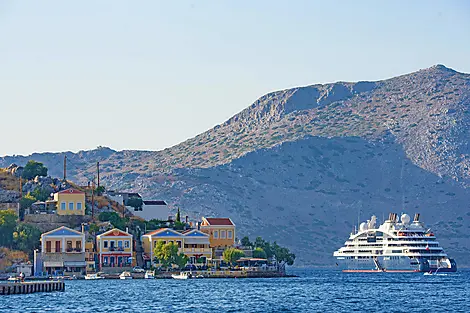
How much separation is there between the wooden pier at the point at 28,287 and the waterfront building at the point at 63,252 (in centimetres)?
3558

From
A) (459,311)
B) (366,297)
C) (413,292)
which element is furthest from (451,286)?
(459,311)

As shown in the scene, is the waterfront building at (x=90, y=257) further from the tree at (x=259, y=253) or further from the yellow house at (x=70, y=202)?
the tree at (x=259, y=253)

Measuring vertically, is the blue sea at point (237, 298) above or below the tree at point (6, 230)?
below

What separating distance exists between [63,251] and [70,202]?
1598 cm

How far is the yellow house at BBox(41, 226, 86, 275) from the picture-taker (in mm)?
159125

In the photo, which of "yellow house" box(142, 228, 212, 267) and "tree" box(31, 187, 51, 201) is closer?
"yellow house" box(142, 228, 212, 267)

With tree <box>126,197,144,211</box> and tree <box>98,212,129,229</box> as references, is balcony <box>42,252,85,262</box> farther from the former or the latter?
tree <box>126,197,144,211</box>

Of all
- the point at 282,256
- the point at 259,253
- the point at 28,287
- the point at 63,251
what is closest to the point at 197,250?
the point at 259,253

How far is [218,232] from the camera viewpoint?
180000 mm

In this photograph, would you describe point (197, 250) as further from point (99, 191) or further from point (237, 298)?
point (237, 298)

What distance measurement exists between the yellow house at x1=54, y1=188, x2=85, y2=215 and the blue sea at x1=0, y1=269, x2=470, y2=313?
98.1 feet

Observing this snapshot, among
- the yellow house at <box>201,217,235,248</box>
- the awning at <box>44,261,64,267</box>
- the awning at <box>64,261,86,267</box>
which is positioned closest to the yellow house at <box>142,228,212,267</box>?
the yellow house at <box>201,217,235,248</box>

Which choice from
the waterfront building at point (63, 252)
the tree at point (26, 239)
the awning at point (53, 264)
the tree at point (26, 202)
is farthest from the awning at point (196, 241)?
the tree at point (26, 202)

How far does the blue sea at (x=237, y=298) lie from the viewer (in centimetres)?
9956
